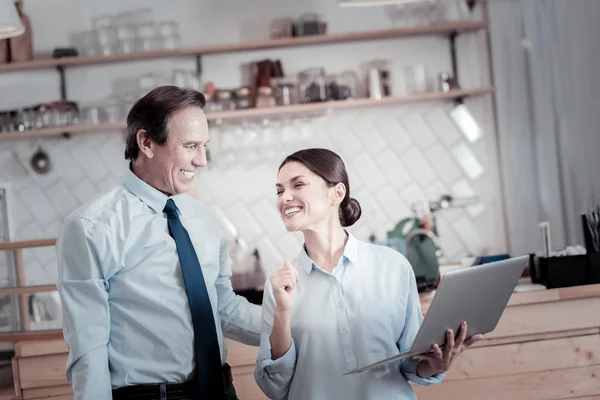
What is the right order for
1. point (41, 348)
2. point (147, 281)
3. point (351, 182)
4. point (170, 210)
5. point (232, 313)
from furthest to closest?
point (351, 182) < point (41, 348) < point (232, 313) < point (170, 210) < point (147, 281)

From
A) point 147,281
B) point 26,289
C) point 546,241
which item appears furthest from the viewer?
point 546,241

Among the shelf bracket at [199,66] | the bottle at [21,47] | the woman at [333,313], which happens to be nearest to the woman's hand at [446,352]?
the woman at [333,313]

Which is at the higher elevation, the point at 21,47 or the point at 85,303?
the point at 21,47

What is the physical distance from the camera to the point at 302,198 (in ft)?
7.16

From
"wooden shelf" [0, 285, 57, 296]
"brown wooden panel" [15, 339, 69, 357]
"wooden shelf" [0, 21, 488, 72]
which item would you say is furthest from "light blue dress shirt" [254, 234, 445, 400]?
"wooden shelf" [0, 21, 488, 72]

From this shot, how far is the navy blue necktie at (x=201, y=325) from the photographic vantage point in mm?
2203

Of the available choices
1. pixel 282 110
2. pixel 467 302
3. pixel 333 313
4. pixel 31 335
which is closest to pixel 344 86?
pixel 282 110

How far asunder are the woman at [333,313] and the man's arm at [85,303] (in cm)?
39

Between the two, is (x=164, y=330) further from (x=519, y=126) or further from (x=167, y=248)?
(x=519, y=126)

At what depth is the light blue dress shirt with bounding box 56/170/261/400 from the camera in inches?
81.3

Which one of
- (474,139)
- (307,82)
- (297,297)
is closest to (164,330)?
(297,297)

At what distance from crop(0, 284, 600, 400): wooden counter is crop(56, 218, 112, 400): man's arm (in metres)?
1.52

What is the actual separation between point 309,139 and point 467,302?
3.18 m

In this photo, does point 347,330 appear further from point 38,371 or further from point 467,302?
point 38,371
